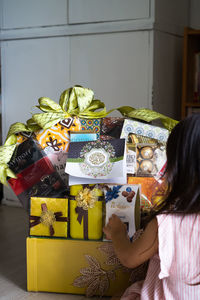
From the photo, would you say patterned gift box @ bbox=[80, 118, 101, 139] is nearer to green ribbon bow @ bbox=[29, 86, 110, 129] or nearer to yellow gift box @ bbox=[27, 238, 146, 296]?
green ribbon bow @ bbox=[29, 86, 110, 129]

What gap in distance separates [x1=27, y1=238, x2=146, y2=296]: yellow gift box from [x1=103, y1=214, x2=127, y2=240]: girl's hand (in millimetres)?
58

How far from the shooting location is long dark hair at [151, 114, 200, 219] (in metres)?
0.81

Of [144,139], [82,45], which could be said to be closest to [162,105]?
[82,45]

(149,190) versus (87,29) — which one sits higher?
(87,29)

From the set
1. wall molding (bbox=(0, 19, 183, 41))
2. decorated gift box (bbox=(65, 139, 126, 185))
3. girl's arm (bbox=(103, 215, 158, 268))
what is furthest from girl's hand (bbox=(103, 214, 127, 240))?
wall molding (bbox=(0, 19, 183, 41))

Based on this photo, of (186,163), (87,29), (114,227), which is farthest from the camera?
(87,29)

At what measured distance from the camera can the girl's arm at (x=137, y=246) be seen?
2.92 ft

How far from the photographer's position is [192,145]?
0.81 metres

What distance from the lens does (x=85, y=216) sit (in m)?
1.15

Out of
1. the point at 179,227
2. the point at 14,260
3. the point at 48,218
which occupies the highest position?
the point at 179,227

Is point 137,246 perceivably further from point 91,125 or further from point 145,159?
point 91,125

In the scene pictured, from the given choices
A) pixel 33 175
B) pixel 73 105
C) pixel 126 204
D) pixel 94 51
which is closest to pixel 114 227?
pixel 126 204

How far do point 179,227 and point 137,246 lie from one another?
0.12 meters

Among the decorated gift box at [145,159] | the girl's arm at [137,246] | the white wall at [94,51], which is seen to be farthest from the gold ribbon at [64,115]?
the white wall at [94,51]
